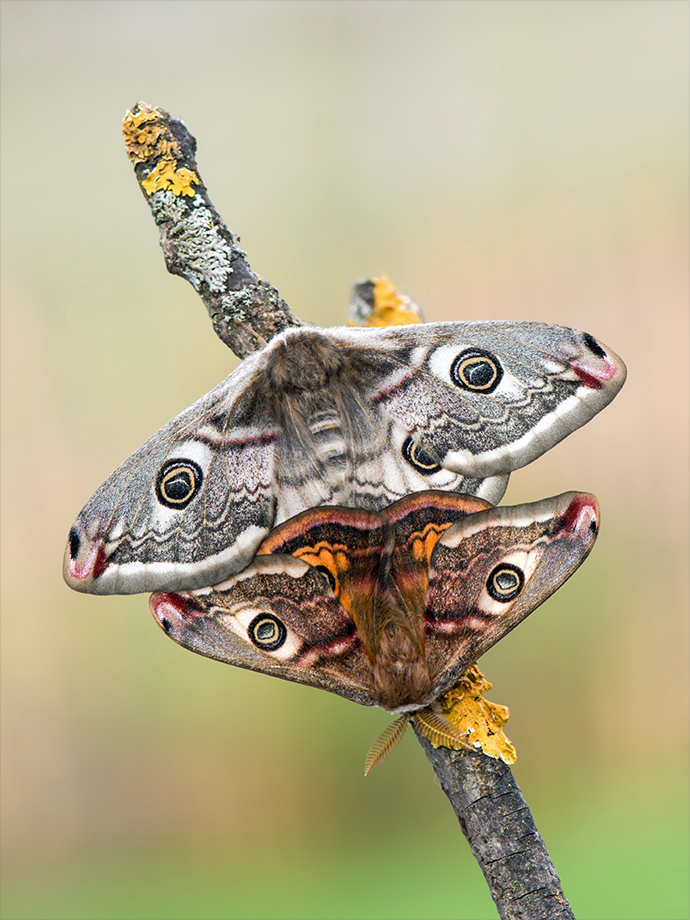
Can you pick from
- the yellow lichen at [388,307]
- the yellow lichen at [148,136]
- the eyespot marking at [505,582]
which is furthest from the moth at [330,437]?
the yellow lichen at [388,307]

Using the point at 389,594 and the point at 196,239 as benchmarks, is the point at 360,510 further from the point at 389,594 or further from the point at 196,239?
the point at 196,239

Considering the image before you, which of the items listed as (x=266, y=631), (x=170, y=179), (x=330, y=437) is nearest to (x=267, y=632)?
(x=266, y=631)

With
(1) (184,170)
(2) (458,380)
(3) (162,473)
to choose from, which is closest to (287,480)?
(3) (162,473)

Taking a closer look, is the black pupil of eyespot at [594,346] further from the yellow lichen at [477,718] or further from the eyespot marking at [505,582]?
the yellow lichen at [477,718]

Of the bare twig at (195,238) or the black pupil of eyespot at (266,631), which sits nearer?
the black pupil of eyespot at (266,631)

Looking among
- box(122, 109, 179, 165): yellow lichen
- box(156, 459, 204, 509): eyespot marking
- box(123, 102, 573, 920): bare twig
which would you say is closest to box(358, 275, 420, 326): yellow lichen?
box(123, 102, 573, 920): bare twig

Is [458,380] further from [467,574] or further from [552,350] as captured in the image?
[467,574]
